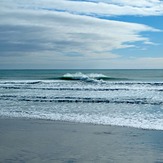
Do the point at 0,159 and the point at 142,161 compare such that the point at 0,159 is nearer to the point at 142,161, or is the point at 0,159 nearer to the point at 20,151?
the point at 20,151

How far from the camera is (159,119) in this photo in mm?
11445

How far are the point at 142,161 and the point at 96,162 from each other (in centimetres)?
94

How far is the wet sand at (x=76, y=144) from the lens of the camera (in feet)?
21.2

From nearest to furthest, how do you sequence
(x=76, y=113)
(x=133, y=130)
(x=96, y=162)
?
(x=96, y=162) → (x=133, y=130) → (x=76, y=113)

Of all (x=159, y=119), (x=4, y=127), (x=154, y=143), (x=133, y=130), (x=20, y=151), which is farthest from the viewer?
(x=159, y=119)

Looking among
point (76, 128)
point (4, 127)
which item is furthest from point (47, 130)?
point (4, 127)

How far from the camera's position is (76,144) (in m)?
7.64

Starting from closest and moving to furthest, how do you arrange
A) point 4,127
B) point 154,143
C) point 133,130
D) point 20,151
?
point 20,151 → point 154,143 → point 133,130 → point 4,127

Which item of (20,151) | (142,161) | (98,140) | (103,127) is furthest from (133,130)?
(20,151)

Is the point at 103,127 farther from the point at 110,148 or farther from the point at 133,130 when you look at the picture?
the point at 110,148

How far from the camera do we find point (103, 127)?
996 centimetres

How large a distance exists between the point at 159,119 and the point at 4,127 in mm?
5565

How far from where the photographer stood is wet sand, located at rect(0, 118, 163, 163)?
6.45m

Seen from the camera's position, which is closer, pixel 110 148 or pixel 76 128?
pixel 110 148
